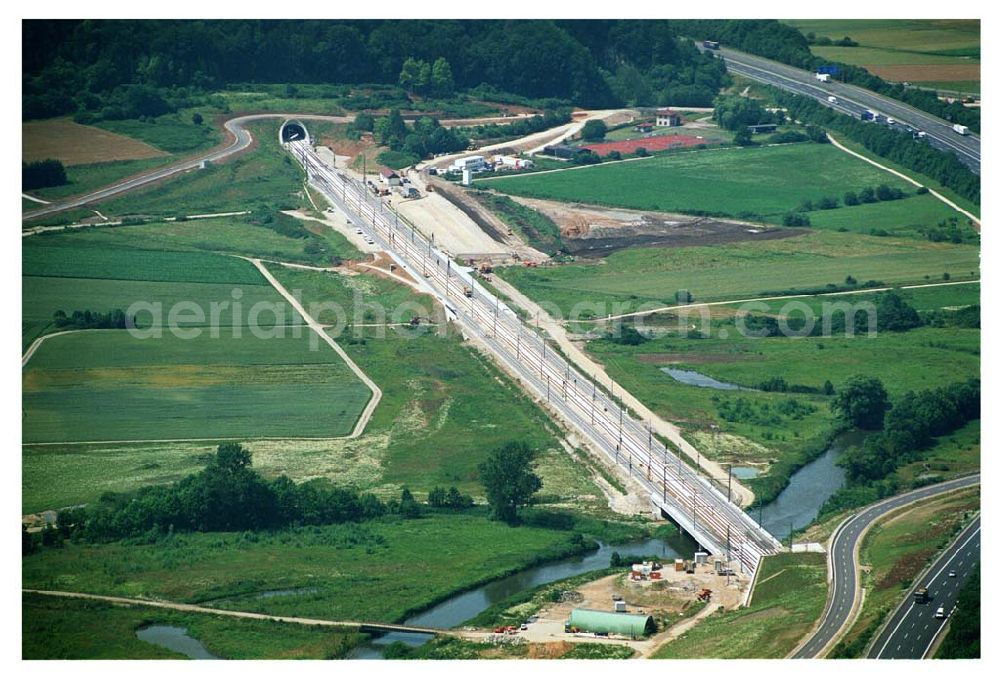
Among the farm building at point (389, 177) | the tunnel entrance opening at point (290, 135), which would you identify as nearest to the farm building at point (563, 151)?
the farm building at point (389, 177)

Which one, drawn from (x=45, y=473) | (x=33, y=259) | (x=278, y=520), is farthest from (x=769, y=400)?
(x=33, y=259)

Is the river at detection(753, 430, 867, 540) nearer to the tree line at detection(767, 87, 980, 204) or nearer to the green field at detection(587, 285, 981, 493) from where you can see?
the green field at detection(587, 285, 981, 493)

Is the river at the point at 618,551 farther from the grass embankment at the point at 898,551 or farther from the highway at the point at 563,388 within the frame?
the grass embankment at the point at 898,551

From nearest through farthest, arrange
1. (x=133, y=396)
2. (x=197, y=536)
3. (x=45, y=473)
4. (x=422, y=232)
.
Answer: (x=197, y=536) < (x=45, y=473) < (x=133, y=396) < (x=422, y=232)

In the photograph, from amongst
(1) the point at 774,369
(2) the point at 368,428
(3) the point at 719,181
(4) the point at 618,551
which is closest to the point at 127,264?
(2) the point at 368,428

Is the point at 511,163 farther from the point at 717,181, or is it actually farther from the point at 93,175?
the point at 93,175

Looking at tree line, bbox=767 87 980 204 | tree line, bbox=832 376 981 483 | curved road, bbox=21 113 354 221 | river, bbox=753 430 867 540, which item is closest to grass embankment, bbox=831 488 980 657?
river, bbox=753 430 867 540

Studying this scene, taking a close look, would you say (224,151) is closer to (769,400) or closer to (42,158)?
(42,158)
